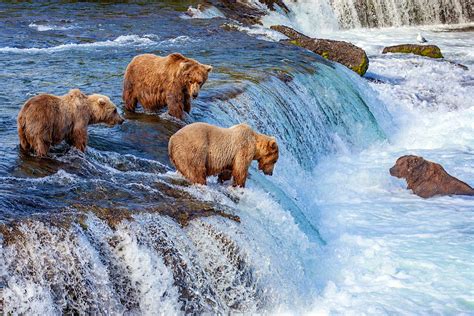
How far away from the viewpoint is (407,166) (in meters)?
12.5

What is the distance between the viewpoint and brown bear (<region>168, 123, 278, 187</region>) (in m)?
7.68

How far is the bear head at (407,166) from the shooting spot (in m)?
12.4

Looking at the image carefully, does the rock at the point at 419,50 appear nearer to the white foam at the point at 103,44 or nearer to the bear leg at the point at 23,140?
the white foam at the point at 103,44

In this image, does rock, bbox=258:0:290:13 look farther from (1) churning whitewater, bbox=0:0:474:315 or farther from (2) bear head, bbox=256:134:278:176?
(2) bear head, bbox=256:134:278:176

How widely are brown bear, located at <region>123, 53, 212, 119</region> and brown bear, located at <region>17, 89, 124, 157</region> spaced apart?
1826 millimetres

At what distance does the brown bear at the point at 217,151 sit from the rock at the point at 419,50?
16413 mm

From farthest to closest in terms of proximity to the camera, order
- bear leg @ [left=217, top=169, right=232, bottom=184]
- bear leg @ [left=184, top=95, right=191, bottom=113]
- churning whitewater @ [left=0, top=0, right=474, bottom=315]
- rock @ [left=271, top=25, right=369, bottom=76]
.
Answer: rock @ [left=271, top=25, right=369, bottom=76] < bear leg @ [left=184, top=95, right=191, bottom=113] < bear leg @ [left=217, top=169, right=232, bottom=184] < churning whitewater @ [left=0, top=0, right=474, bottom=315]

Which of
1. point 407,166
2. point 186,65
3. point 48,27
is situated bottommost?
point 407,166

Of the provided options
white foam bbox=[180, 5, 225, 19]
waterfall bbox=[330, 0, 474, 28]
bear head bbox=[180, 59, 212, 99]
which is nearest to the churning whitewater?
bear head bbox=[180, 59, 212, 99]

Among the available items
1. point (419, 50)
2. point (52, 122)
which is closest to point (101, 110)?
point (52, 122)

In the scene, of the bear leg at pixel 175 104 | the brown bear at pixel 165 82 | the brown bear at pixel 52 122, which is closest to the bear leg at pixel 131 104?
the brown bear at pixel 165 82

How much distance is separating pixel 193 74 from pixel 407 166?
177 inches

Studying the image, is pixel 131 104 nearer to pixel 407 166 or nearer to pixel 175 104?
pixel 175 104

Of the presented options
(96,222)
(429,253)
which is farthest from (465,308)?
(96,222)
